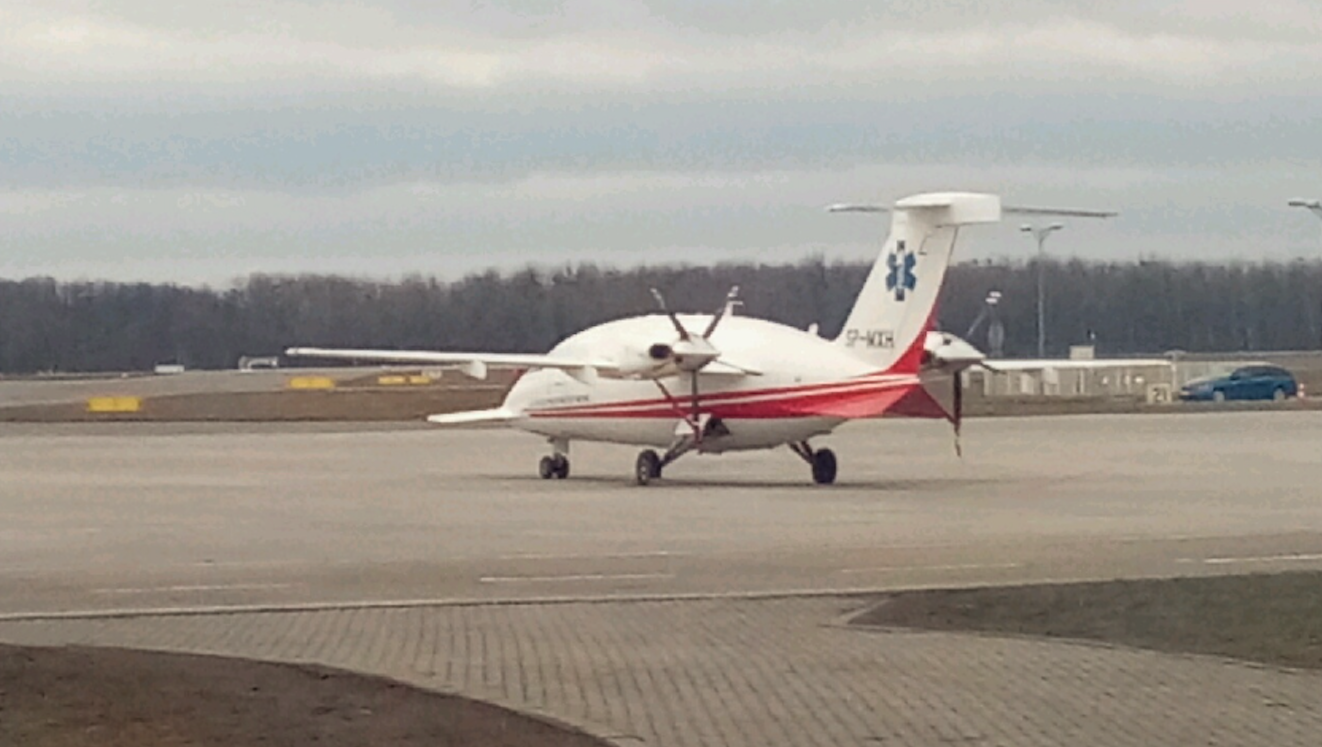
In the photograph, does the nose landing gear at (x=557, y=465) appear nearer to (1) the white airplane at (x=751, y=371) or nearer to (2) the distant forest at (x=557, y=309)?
(1) the white airplane at (x=751, y=371)

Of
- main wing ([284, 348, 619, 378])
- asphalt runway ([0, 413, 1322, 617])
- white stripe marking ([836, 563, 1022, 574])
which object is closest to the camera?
asphalt runway ([0, 413, 1322, 617])

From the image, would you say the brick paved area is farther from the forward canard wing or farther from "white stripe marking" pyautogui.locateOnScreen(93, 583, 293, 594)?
the forward canard wing

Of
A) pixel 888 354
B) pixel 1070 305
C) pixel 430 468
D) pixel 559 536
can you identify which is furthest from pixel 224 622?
pixel 1070 305

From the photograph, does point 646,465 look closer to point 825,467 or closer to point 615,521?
point 825,467

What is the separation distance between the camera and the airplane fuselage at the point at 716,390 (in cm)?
3688

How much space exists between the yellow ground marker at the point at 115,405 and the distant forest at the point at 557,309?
505 inches

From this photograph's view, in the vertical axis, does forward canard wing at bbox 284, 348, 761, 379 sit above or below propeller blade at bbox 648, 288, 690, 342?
below

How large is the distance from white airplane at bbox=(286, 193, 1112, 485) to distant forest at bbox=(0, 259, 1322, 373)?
19827 mm

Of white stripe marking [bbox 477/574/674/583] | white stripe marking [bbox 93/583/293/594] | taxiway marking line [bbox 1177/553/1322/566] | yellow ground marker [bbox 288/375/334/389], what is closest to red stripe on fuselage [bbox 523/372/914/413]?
taxiway marking line [bbox 1177/553/1322/566]

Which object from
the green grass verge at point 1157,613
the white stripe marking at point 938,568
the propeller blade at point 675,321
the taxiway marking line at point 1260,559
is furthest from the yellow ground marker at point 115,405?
the green grass verge at point 1157,613

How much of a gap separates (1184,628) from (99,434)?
48768 mm

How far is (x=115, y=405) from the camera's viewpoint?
259ft

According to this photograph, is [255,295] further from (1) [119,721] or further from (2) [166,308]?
(1) [119,721]

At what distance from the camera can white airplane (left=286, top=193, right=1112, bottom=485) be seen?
118 ft
